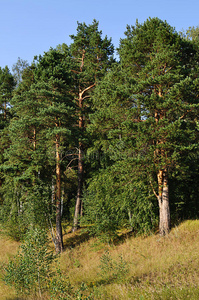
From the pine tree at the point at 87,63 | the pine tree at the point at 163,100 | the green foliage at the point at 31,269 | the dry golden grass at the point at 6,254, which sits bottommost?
the dry golden grass at the point at 6,254

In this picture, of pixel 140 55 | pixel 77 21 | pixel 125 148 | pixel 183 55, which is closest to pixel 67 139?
pixel 125 148

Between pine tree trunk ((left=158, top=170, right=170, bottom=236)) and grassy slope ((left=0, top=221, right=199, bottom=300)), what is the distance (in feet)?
1.45

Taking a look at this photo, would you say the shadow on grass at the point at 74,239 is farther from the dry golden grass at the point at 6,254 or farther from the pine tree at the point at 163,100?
the pine tree at the point at 163,100

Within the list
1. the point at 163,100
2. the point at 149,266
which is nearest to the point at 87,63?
the point at 163,100

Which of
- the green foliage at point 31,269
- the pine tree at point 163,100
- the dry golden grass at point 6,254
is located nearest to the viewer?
the green foliage at point 31,269

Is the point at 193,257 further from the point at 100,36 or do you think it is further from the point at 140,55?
the point at 100,36

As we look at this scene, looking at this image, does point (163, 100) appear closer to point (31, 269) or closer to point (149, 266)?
point (149, 266)

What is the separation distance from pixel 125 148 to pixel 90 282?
671cm

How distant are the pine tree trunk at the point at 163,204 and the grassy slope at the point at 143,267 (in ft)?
1.45

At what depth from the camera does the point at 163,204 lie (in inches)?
467

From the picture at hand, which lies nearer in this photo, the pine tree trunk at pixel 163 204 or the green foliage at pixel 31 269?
the green foliage at pixel 31 269

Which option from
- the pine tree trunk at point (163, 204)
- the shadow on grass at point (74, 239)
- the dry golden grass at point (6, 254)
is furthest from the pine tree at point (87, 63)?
the pine tree trunk at point (163, 204)

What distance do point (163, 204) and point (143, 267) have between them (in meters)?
4.57

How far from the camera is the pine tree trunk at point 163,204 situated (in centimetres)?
1164
